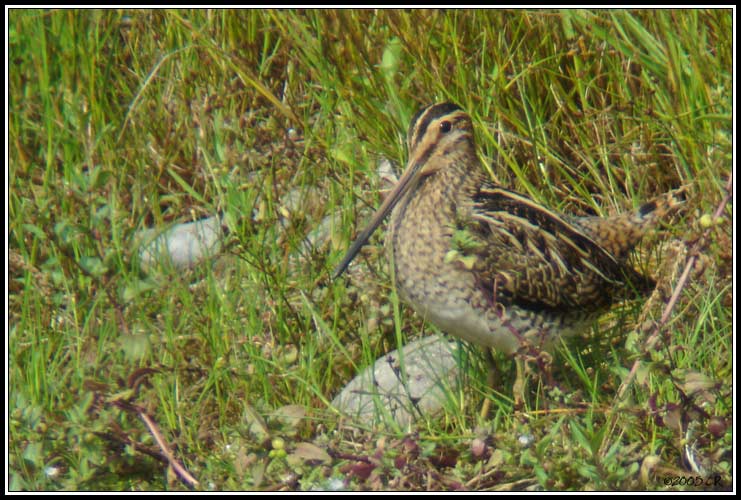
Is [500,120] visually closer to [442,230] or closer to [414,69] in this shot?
[414,69]

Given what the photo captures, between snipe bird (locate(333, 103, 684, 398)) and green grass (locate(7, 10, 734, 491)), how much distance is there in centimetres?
15

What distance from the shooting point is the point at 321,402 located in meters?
3.30

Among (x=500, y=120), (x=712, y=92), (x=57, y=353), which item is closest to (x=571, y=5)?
(x=500, y=120)

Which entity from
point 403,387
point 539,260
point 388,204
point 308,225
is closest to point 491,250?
point 539,260

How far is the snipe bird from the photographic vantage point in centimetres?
312

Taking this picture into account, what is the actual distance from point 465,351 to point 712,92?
1.08 metres

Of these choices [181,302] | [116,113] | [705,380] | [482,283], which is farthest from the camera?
[116,113]

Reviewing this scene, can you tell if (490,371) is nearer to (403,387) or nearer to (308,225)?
(403,387)

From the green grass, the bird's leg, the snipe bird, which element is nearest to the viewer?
the green grass

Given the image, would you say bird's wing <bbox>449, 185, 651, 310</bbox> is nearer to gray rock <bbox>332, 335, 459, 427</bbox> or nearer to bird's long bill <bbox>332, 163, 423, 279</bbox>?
bird's long bill <bbox>332, 163, 423, 279</bbox>

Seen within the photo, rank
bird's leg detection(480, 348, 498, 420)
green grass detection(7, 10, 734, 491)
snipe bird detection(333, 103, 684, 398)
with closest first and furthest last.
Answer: green grass detection(7, 10, 734, 491), snipe bird detection(333, 103, 684, 398), bird's leg detection(480, 348, 498, 420)

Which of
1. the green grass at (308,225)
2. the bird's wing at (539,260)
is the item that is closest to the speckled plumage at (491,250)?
the bird's wing at (539,260)

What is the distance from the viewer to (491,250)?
3.18 m

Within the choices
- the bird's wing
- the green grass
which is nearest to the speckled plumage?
the bird's wing
